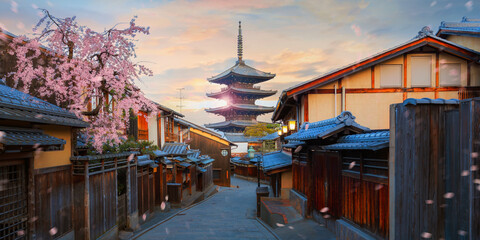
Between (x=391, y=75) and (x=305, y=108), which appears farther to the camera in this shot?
(x=305, y=108)

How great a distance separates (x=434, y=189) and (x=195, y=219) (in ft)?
39.9

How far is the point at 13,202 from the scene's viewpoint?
6555 mm

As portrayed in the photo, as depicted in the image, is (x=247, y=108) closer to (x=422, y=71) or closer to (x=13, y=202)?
(x=422, y=71)

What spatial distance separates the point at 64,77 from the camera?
958cm

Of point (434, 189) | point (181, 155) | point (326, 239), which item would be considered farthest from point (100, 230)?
point (181, 155)

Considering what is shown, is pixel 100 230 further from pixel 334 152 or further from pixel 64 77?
pixel 334 152

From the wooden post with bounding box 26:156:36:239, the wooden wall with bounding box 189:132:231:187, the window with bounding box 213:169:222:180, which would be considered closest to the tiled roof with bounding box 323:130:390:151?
the wooden post with bounding box 26:156:36:239

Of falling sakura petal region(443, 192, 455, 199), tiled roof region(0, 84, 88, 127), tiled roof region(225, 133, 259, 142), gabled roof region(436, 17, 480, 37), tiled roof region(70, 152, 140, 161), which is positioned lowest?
tiled roof region(225, 133, 259, 142)

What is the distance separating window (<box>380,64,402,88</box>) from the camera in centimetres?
1369

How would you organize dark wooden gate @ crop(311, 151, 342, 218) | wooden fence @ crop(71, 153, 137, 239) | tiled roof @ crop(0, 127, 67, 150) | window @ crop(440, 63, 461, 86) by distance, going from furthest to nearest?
window @ crop(440, 63, 461, 86)
dark wooden gate @ crop(311, 151, 342, 218)
wooden fence @ crop(71, 153, 137, 239)
tiled roof @ crop(0, 127, 67, 150)

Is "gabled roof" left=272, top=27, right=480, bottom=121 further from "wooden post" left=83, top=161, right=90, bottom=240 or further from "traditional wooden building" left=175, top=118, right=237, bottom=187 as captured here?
"traditional wooden building" left=175, top=118, right=237, bottom=187

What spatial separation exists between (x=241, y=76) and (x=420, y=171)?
51.5 m

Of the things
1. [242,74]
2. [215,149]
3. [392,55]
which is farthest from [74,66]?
[242,74]

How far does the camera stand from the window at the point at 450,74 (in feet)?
44.1
